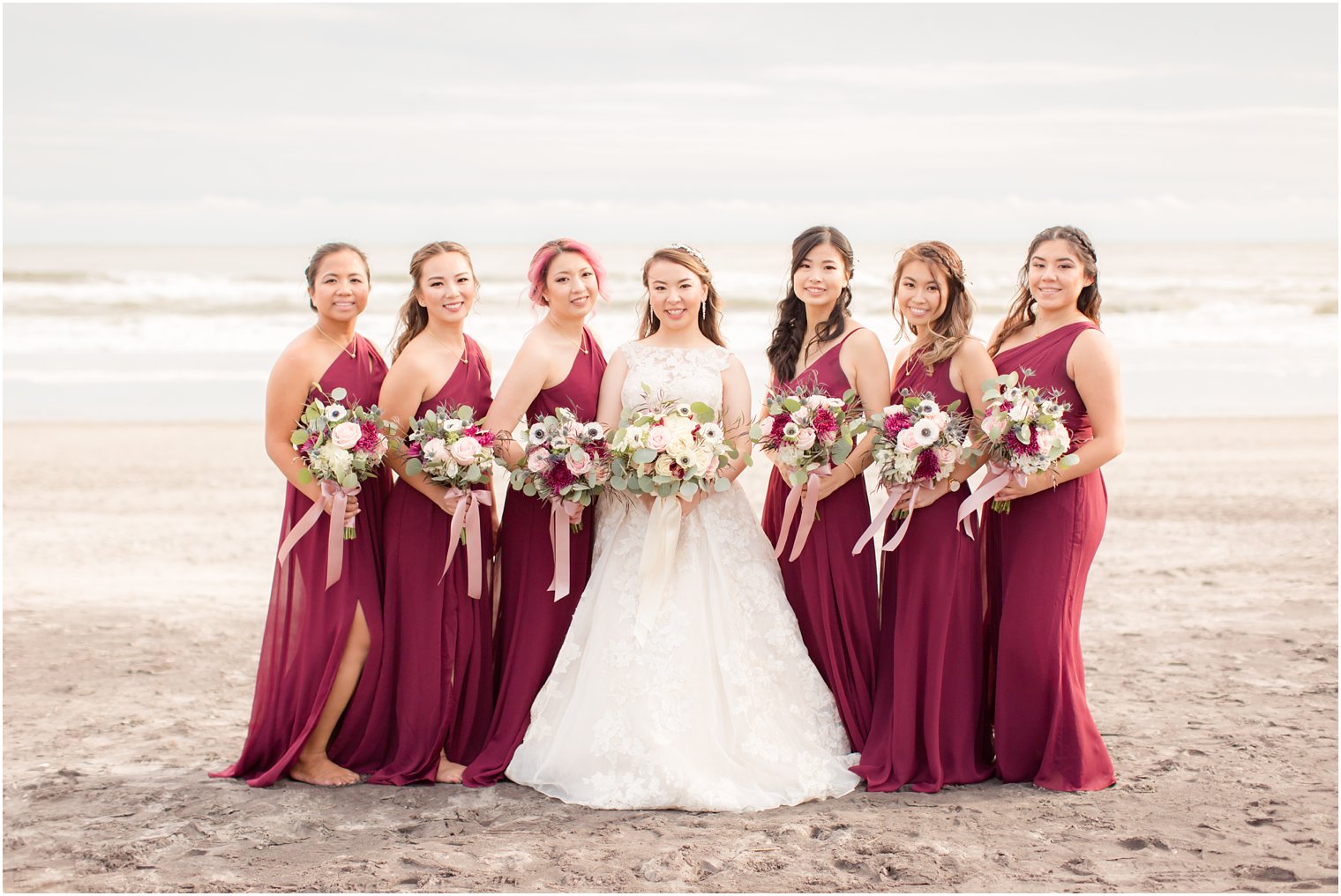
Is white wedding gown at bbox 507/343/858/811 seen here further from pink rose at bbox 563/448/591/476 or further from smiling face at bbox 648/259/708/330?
pink rose at bbox 563/448/591/476

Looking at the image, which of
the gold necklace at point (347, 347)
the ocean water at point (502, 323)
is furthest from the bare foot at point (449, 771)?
the ocean water at point (502, 323)

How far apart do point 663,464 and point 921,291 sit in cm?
152

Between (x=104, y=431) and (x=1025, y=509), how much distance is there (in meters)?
14.5

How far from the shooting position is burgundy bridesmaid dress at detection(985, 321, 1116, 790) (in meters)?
5.72

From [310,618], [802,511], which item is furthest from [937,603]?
[310,618]

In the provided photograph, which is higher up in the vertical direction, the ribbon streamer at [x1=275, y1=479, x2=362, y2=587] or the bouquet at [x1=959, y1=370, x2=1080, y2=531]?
the bouquet at [x1=959, y1=370, x2=1080, y2=531]

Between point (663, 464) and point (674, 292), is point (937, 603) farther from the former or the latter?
point (674, 292)

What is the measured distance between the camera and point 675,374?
5.93 metres

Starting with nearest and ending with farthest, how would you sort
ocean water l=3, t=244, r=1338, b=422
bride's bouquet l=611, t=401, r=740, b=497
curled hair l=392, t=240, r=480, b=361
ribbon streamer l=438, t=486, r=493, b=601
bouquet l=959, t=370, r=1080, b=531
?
bouquet l=959, t=370, r=1080, b=531 < bride's bouquet l=611, t=401, r=740, b=497 < ribbon streamer l=438, t=486, r=493, b=601 < curled hair l=392, t=240, r=480, b=361 < ocean water l=3, t=244, r=1338, b=422

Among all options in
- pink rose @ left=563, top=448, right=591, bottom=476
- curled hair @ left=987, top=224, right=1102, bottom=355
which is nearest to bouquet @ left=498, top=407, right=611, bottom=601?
pink rose @ left=563, top=448, right=591, bottom=476

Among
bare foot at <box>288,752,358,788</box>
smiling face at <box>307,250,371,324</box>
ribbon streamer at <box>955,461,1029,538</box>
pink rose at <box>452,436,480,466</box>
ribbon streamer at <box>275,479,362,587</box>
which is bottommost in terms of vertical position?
bare foot at <box>288,752,358,788</box>

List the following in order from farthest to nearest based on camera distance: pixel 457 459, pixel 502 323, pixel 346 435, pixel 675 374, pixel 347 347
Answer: pixel 502 323
pixel 347 347
pixel 675 374
pixel 457 459
pixel 346 435

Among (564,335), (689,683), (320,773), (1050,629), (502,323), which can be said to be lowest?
(320,773)

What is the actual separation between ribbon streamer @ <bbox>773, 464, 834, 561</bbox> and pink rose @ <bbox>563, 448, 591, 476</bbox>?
3.31 feet
